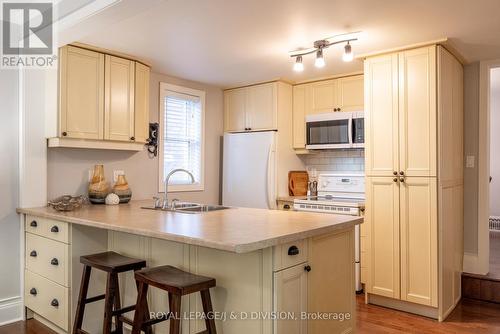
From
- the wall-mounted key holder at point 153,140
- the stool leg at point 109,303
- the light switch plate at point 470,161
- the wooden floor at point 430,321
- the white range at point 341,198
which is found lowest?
the wooden floor at point 430,321

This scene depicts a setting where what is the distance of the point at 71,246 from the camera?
102 inches

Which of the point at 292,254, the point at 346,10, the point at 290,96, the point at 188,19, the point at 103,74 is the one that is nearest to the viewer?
the point at 292,254

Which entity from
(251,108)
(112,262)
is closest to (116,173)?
(112,262)

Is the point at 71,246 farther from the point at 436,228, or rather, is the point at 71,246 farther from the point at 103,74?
the point at 436,228

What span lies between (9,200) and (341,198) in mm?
3116

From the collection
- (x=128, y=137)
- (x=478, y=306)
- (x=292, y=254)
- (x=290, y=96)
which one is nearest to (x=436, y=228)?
(x=478, y=306)

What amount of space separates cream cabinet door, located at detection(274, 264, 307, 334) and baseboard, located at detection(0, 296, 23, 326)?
2353 millimetres

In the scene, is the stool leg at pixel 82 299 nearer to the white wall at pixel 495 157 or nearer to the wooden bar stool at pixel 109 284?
the wooden bar stool at pixel 109 284

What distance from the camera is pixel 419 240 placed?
124 inches

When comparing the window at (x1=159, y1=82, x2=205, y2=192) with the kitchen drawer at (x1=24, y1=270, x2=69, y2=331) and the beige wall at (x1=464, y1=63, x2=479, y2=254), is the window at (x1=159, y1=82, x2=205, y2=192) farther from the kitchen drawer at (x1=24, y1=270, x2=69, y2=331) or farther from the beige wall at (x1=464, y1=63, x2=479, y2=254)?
the beige wall at (x1=464, y1=63, x2=479, y2=254)

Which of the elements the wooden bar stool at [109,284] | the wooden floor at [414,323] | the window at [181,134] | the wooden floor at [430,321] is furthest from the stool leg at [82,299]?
the wooden floor at [430,321]

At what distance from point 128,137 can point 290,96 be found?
197 cm

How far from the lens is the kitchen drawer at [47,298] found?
2645mm

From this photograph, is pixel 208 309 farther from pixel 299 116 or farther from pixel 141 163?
pixel 299 116
